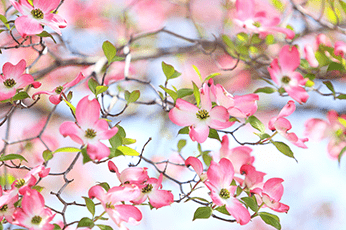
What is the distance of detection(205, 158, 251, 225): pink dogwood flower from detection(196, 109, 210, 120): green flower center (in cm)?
9

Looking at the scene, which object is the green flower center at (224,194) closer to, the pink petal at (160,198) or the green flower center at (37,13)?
the pink petal at (160,198)

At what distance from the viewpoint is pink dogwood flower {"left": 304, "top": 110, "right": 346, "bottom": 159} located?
1.30m

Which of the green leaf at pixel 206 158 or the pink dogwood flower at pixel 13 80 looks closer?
the pink dogwood flower at pixel 13 80

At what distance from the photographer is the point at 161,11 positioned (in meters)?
2.14

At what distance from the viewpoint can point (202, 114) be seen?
57cm

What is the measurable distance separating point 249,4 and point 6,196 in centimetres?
83

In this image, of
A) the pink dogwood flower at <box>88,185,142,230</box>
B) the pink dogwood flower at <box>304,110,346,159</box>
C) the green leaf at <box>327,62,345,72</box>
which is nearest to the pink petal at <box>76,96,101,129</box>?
the pink dogwood flower at <box>88,185,142,230</box>

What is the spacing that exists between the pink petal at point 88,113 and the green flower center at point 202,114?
194 mm

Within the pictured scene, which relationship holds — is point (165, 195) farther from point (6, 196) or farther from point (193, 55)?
point (193, 55)

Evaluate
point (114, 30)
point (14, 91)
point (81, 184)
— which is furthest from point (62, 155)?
point (14, 91)

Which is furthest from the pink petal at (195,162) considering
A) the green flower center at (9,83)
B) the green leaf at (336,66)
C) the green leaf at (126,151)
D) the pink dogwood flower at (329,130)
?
the pink dogwood flower at (329,130)

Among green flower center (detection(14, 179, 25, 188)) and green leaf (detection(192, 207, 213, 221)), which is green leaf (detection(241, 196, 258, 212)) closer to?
green leaf (detection(192, 207, 213, 221))

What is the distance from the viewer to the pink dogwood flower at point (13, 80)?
586mm

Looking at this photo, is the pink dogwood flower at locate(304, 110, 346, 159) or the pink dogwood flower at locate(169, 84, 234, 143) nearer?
the pink dogwood flower at locate(169, 84, 234, 143)
